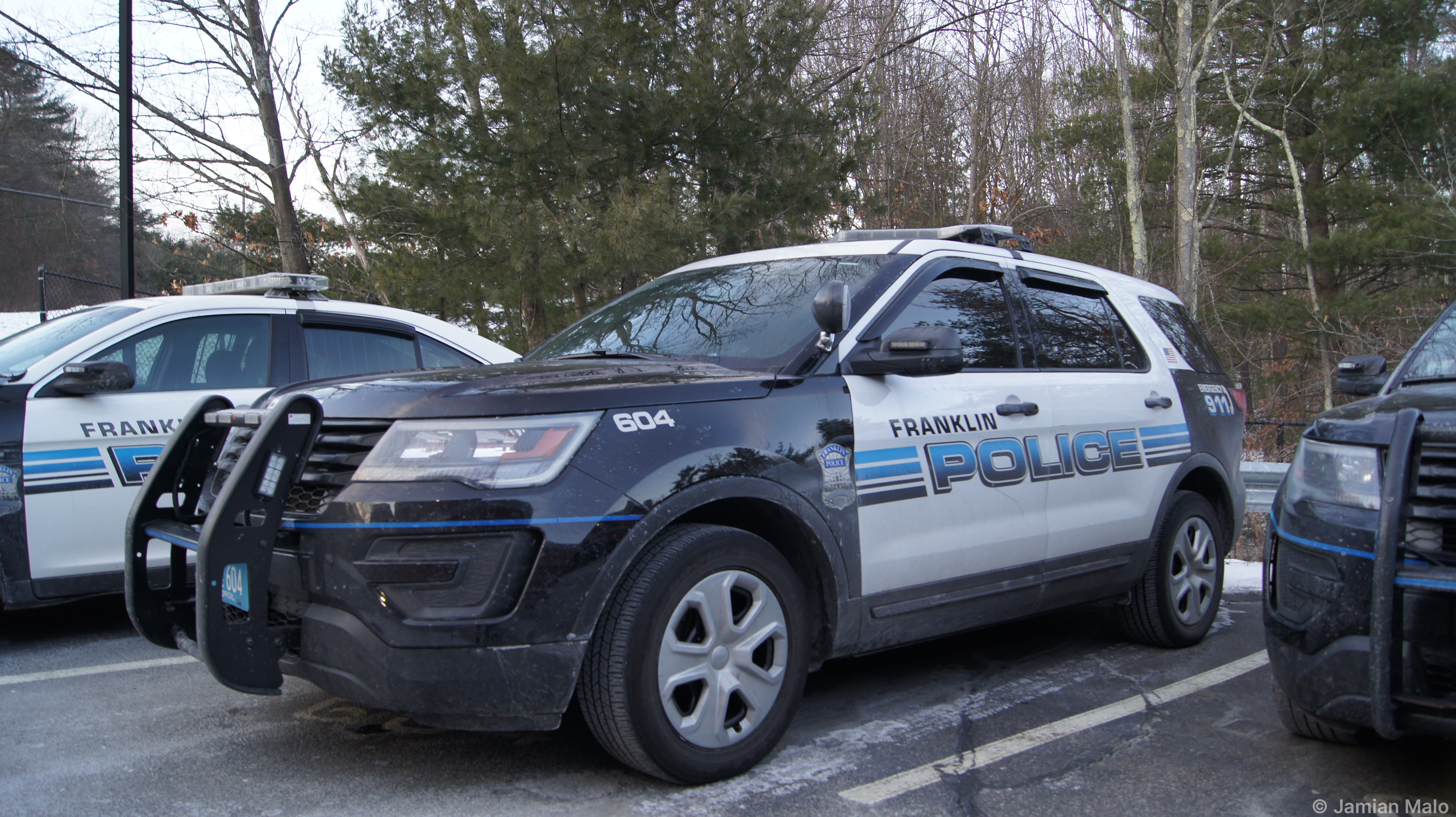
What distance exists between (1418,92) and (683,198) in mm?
14101

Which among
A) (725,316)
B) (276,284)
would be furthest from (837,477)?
(276,284)

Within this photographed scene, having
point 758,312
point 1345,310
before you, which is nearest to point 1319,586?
point 758,312

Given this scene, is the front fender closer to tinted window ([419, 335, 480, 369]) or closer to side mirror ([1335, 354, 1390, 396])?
side mirror ([1335, 354, 1390, 396])

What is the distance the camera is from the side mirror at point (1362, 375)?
13.5 feet

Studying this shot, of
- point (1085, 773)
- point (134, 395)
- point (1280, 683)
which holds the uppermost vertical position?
point (134, 395)

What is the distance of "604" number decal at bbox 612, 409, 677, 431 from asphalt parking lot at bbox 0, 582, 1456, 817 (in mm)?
1098

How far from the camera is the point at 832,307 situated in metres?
3.47

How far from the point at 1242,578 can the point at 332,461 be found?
20.2 feet

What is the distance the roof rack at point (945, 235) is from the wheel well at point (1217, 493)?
5.10ft

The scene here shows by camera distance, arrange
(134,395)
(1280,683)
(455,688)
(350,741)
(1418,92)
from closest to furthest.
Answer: (455,688)
(1280,683)
(350,741)
(134,395)
(1418,92)

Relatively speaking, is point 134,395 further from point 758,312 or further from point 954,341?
point 954,341

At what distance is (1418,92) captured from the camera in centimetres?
1823

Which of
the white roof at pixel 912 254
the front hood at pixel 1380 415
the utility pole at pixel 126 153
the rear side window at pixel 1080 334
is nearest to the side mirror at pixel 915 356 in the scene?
the white roof at pixel 912 254

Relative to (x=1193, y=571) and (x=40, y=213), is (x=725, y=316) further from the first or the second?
(x=40, y=213)
